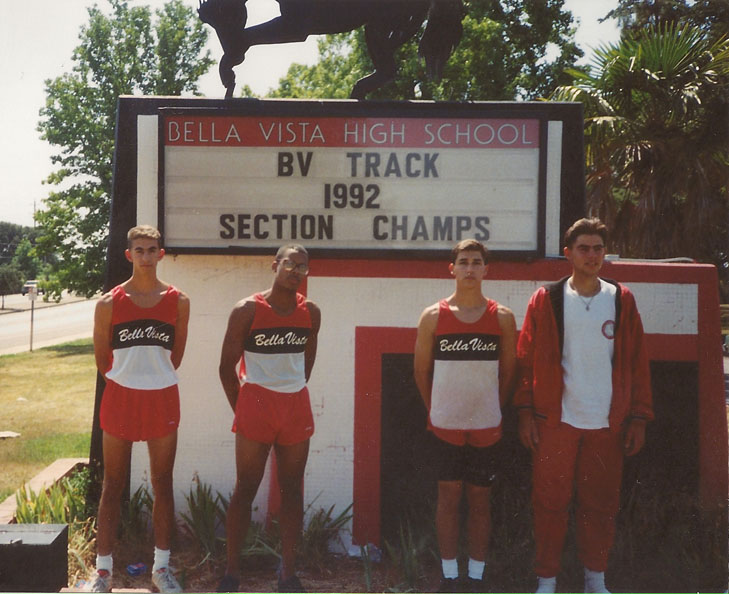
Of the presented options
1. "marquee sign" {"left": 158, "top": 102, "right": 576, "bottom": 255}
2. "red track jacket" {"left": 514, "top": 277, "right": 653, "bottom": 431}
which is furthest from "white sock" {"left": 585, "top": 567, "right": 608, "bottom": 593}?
"marquee sign" {"left": 158, "top": 102, "right": 576, "bottom": 255}

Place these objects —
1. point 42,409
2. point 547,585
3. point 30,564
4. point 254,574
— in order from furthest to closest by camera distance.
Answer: point 42,409 < point 254,574 < point 547,585 < point 30,564

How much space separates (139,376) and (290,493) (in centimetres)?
106

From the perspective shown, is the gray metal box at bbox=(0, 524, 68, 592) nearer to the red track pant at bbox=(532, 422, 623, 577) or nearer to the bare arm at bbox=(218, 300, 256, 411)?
the bare arm at bbox=(218, 300, 256, 411)

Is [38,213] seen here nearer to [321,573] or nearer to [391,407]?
[391,407]

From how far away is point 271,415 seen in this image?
382cm

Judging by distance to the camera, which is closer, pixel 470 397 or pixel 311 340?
pixel 470 397

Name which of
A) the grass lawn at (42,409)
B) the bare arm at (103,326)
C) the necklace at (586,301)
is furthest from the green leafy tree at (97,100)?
the necklace at (586,301)

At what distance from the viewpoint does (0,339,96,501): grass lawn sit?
673 centimetres

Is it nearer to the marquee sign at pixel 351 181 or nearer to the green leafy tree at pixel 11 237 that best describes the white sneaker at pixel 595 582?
the marquee sign at pixel 351 181

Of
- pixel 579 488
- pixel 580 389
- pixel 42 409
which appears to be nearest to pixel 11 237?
pixel 580 389

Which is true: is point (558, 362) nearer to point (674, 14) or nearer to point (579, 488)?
point (579, 488)

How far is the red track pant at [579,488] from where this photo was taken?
3.72m

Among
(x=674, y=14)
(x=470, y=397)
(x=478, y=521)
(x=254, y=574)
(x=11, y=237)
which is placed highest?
(x=674, y=14)

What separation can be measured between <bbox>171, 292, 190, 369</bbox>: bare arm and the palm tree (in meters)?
3.32
